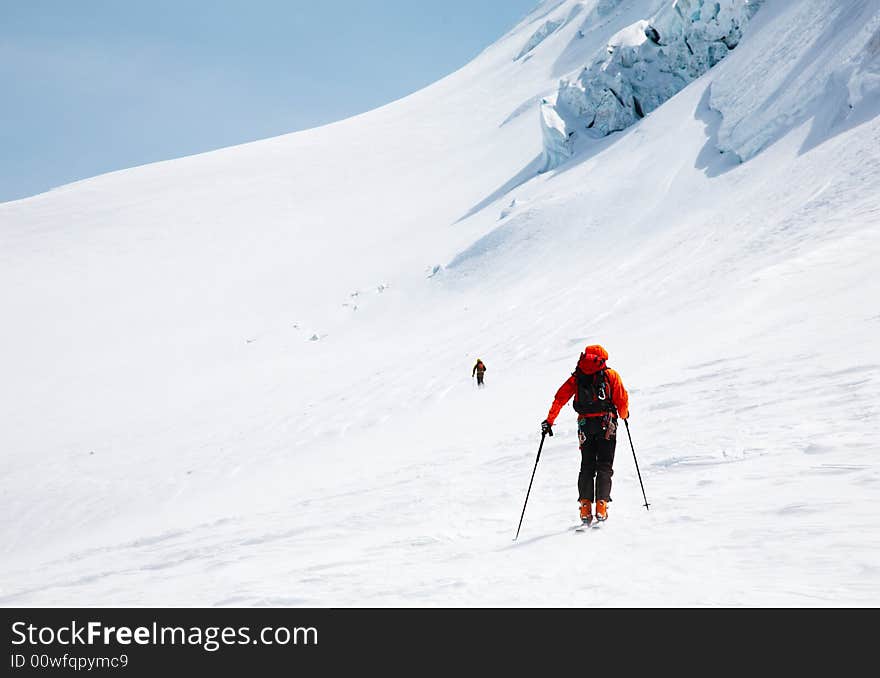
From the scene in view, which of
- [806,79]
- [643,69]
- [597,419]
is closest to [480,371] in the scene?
[597,419]

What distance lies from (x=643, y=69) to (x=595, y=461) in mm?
42849

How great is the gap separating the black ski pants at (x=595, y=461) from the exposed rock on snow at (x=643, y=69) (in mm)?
41072

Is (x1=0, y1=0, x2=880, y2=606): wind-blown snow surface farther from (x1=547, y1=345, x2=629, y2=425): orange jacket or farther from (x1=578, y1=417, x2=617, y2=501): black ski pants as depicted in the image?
(x1=547, y1=345, x2=629, y2=425): orange jacket

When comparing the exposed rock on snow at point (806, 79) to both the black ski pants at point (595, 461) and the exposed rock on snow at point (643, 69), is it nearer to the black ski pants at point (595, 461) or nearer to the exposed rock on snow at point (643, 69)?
the exposed rock on snow at point (643, 69)

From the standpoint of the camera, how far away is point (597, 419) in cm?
723

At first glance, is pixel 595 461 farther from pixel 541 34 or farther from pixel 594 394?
pixel 541 34

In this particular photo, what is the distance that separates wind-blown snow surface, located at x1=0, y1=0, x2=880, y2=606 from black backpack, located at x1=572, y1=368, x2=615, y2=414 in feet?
3.66

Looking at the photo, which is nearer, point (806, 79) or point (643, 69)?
point (806, 79)

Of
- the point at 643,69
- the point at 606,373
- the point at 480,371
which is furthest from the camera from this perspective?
the point at 643,69

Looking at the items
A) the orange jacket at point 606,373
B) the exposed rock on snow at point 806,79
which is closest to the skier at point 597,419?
the orange jacket at point 606,373

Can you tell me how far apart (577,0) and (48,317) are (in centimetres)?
8971

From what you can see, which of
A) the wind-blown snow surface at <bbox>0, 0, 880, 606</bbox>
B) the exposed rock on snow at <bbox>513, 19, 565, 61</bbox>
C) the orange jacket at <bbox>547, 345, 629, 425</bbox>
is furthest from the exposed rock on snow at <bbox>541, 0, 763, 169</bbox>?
the exposed rock on snow at <bbox>513, 19, 565, 61</bbox>

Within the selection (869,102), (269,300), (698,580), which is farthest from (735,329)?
(269,300)
